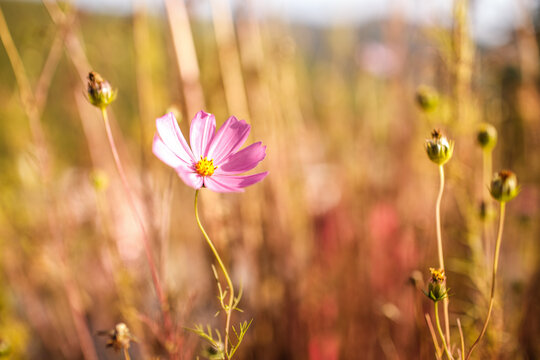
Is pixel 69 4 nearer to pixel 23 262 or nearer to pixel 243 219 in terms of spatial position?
pixel 243 219

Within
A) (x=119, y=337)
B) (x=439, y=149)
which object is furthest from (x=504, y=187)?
(x=119, y=337)

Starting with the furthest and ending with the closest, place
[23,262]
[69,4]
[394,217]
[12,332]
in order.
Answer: [394,217], [23,262], [12,332], [69,4]

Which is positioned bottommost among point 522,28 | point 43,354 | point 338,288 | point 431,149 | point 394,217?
point 43,354

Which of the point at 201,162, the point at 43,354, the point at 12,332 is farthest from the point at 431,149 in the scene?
the point at 43,354

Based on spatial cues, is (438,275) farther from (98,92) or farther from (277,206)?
(277,206)

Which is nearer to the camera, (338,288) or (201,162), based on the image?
(201,162)

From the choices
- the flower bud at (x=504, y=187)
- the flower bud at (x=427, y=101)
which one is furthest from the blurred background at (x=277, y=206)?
the flower bud at (x=504, y=187)
